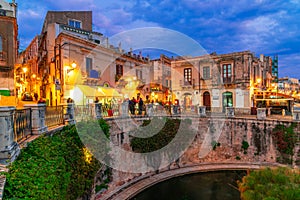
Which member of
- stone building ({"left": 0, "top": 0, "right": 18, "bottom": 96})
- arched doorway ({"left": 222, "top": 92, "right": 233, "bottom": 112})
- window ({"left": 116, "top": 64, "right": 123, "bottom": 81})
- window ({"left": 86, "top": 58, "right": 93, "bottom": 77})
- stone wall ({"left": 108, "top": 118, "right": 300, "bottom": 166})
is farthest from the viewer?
arched doorway ({"left": 222, "top": 92, "right": 233, "bottom": 112})

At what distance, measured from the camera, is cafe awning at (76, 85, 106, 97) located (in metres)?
16.4

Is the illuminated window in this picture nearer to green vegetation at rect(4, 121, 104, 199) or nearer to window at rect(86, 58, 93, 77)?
window at rect(86, 58, 93, 77)

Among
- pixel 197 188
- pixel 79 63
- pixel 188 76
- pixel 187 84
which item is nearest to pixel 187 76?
pixel 188 76

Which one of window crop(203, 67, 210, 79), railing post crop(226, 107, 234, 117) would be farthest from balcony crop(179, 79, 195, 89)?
railing post crop(226, 107, 234, 117)

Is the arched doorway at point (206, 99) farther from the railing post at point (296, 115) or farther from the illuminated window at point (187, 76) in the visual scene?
the railing post at point (296, 115)

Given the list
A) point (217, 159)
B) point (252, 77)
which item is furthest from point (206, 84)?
point (217, 159)

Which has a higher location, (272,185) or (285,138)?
(272,185)

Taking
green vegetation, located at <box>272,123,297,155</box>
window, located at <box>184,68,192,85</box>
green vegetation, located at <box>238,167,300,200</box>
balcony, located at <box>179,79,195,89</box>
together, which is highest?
window, located at <box>184,68,192,85</box>

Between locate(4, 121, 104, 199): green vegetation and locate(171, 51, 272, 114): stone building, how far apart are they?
56.9 feet

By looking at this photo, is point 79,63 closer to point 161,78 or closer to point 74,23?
point 74,23

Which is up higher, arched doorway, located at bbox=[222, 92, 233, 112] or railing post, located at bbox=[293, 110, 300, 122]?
arched doorway, located at bbox=[222, 92, 233, 112]

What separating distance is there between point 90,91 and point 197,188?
1128 centimetres

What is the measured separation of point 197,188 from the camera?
13.0 m

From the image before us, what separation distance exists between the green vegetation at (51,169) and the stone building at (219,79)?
56.9ft
